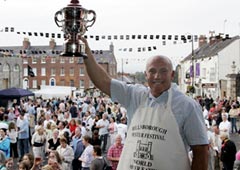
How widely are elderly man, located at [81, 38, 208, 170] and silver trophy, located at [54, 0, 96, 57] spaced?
673 mm

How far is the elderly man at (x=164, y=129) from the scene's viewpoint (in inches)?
108

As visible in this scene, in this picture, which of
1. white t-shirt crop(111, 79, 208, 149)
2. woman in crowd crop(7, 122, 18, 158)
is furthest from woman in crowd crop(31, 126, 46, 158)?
white t-shirt crop(111, 79, 208, 149)

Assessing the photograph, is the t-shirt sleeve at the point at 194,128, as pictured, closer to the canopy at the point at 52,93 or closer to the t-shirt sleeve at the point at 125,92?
the t-shirt sleeve at the point at 125,92

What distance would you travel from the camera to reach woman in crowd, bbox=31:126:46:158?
12375mm

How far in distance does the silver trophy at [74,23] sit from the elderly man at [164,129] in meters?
0.67

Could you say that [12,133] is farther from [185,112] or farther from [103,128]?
[185,112]

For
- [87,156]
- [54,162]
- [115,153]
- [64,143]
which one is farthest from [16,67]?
[54,162]

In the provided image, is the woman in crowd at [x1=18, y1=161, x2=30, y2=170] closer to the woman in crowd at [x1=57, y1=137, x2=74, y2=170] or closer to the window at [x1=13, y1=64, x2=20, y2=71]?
the woman in crowd at [x1=57, y1=137, x2=74, y2=170]

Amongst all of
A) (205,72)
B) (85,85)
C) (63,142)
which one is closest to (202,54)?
(205,72)

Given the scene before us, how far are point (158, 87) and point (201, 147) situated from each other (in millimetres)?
420

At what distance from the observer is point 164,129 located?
2.76 meters

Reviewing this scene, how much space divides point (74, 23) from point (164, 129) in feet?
3.45

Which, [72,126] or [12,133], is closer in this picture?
[72,126]

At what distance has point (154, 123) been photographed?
2.79 m
